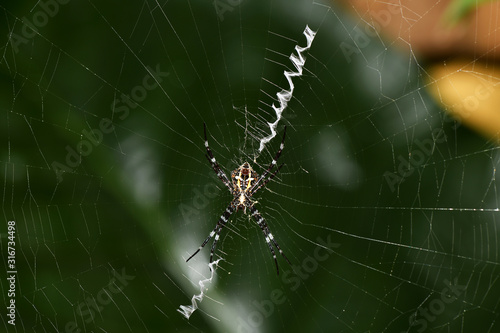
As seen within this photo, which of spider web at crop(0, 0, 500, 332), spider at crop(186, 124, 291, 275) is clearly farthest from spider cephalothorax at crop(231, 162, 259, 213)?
spider web at crop(0, 0, 500, 332)

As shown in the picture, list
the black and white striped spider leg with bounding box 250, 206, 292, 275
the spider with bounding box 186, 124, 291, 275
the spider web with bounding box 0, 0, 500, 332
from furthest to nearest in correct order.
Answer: the spider with bounding box 186, 124, 291, 275 < the black and white striped spider leg with bounding box 250, 206, 292, 275 < the spider web with bounding box 0, 0, 500, 332

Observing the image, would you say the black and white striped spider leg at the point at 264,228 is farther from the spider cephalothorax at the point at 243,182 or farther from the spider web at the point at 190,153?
the spider web at the point at 190,153

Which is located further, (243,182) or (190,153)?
(243,182)

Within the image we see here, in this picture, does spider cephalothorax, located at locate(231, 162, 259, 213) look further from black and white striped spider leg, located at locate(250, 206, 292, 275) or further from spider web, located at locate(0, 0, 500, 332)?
spider web, located at locate(0, 0, 500, 332)

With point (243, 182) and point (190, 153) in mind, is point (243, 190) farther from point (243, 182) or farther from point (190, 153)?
point (190, 153)

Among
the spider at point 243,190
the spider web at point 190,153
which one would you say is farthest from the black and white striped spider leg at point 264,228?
the spider web at point 190,153

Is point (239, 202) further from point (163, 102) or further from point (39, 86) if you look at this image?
point (39, 86)

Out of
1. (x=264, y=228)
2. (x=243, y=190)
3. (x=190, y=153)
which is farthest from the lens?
(x=243, y=190)

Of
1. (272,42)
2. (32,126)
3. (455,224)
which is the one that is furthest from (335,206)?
(32,126)

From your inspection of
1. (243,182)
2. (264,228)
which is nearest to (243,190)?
(243,182)
